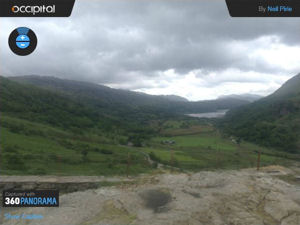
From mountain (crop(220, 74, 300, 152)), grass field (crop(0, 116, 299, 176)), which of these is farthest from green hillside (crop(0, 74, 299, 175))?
mountain (crop(220, 74, 300, 152))

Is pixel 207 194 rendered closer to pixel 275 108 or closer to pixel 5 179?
pixel 5 179

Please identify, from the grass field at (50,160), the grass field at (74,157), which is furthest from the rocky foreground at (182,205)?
the grass field at (50,160)

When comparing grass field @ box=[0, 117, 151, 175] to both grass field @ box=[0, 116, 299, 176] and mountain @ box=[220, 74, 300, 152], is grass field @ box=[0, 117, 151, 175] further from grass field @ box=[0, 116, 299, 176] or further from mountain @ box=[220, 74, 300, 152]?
mountain @ box=[220, 74, 300, 152]

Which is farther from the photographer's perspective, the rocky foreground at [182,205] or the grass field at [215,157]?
the grass field at [215,157]

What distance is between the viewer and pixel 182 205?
15.5 feet

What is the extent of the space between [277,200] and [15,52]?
258 inches

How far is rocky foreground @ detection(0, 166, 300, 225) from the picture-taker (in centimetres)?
412

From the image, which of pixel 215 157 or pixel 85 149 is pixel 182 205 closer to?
pixel 85 149

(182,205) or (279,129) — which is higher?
(182,205)

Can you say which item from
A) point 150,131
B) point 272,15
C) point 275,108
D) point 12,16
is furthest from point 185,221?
point 275,108

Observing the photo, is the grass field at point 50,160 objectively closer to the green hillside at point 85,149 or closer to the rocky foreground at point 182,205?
the green hillside at point 85,149

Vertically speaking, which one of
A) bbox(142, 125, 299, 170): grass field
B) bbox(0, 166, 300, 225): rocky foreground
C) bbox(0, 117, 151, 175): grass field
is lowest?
bbox(142, 125, 299, 170): grass field

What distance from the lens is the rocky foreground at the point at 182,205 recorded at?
412 centimetres

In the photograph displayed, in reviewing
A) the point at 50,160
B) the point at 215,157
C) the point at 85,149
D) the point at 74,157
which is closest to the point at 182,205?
the point at 50,160
